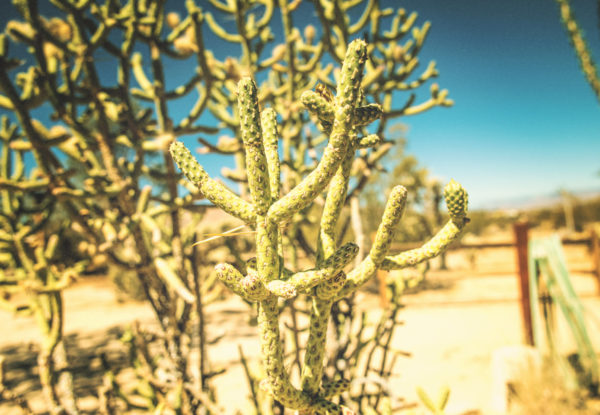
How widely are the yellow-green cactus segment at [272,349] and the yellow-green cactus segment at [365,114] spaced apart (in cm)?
53

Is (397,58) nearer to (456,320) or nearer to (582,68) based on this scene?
(456,320)

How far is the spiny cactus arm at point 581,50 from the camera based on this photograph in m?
11.3

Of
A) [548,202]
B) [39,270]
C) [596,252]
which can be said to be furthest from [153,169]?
[548,202]

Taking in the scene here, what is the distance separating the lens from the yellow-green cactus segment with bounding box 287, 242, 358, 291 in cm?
80

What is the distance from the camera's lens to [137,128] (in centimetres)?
185

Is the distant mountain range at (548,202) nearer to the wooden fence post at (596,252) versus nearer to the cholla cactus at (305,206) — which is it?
the wooden fence post at (596,252)

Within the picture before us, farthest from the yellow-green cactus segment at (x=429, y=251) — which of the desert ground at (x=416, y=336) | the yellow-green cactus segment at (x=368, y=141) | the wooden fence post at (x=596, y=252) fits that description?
the wooden fence post at (x=596, y=252)

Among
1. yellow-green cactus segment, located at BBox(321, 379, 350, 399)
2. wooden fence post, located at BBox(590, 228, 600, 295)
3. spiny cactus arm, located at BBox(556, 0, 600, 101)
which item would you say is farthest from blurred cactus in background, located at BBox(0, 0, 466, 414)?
spiny cactus arm, located at BBox(556, 0, 600, 101)

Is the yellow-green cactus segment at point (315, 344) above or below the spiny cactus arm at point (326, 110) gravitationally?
below

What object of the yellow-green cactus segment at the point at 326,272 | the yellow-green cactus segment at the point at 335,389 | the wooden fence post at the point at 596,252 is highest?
the yellow-green cactus segment at the point at 326,272

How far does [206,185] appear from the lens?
85 centimetres

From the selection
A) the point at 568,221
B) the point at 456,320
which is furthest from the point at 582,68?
the point at 568,221

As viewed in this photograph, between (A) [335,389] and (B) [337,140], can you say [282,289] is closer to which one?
(B) [337,140]

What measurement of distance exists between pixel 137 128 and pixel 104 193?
0.42m
